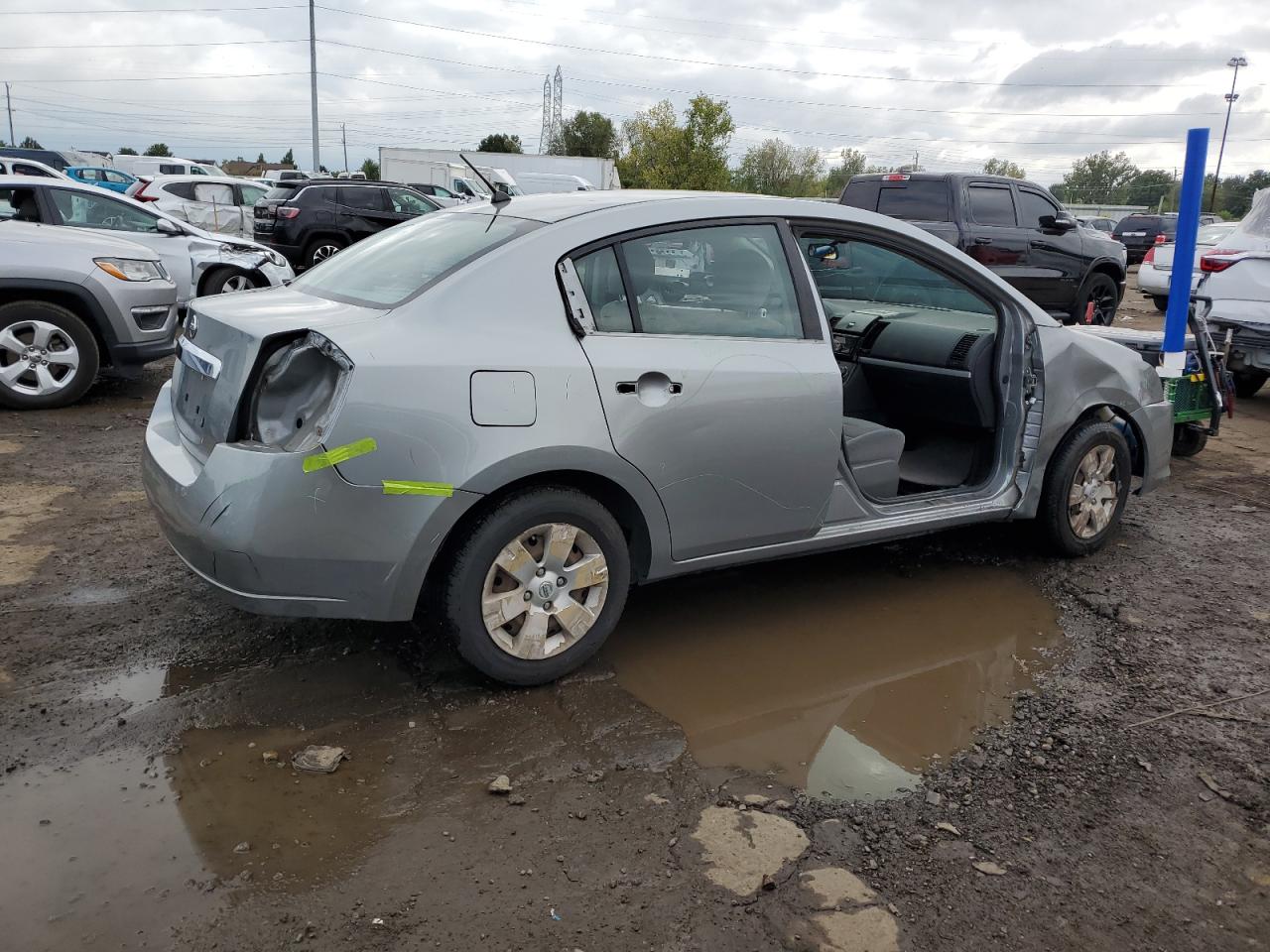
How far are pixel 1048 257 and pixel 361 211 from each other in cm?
1052

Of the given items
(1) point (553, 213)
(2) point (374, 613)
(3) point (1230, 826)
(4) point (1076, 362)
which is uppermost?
(1) point (553, 213)

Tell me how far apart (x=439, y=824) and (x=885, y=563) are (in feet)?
9.39

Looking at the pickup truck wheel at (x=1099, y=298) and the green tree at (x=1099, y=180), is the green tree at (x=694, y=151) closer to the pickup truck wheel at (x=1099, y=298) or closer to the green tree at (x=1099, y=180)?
the pickup truck wheel at (x=1099, y=298)

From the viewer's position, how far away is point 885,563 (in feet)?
16.8

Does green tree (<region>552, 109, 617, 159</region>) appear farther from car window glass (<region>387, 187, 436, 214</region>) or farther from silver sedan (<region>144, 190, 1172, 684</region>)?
silver sedan (<region>144, 190, 1172, 684</region>)

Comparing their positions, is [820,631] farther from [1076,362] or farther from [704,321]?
[1076,362]

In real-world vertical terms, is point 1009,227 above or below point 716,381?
above

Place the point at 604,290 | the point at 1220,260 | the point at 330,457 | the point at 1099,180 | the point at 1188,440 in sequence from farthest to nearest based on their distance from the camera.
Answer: the point at 1099,180 < the point at 1220,260 < the point at 1188,440 < the point at 604,290 < the point at 330,457

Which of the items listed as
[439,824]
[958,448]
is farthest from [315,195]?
[439,824]

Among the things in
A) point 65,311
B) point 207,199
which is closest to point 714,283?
point 65,311

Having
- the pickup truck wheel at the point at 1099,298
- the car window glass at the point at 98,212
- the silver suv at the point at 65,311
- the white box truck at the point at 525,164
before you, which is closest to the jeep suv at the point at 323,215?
the car window glass at the point at 98,212

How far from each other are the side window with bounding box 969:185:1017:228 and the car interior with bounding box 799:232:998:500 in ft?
23.2

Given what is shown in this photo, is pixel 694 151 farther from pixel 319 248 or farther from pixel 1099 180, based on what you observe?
pixel 1099 180

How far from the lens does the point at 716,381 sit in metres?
3.76
